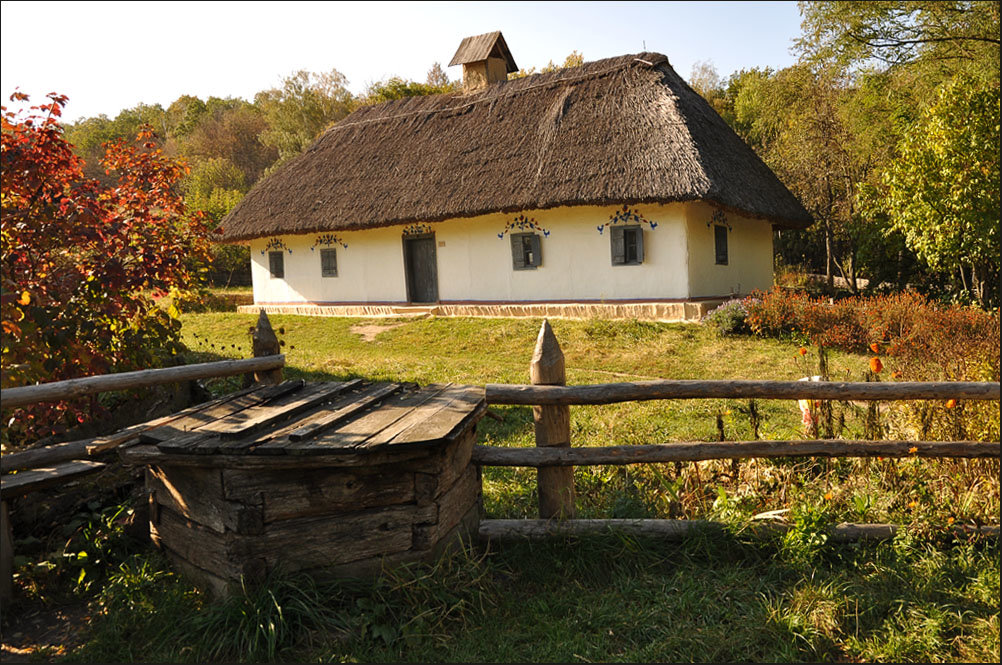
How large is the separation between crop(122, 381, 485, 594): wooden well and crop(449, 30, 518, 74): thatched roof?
17.1m

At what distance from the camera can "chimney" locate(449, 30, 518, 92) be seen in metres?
18.8

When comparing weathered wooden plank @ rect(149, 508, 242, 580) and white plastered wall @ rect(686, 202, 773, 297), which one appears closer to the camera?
weathered wooden plank @ rect(149, 508, 242, 580)

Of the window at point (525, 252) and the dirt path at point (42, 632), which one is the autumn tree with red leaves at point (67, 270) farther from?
the window at point (525, 252)

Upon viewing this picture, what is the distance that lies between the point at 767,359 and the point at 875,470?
5.55 meters

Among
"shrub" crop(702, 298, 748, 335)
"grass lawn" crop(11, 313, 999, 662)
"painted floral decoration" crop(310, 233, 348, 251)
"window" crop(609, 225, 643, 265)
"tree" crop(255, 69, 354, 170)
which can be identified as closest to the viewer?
"grass lawn" crop(11, 313, 999, 662)

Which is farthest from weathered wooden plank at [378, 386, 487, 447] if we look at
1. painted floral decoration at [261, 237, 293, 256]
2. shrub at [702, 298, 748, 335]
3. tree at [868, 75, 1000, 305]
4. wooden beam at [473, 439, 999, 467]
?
painted floral decoration at [261, 237, 293, 256]

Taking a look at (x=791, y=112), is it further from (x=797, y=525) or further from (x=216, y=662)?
(x=216, y=662)

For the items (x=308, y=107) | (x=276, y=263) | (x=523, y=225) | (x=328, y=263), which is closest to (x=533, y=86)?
(x=523, y=225)

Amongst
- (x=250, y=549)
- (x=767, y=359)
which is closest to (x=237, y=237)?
(x=767, y=359)

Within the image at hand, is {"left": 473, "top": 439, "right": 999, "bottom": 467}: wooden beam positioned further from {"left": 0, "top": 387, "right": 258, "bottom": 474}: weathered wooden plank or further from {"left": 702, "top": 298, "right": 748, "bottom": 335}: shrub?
{"left": 702, "top": 298, "right": 748, "bottom": 335}: shrub

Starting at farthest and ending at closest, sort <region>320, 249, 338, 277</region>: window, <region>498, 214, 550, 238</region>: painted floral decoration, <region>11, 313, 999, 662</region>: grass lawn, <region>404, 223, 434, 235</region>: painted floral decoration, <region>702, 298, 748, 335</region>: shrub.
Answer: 1. <region>320, 249, 338, 277</region>: window
2. <region>404, 223, 434, 235</region>: painted floral decoration
3. <region>498, 214, 550, 238</region>: painted floral decoration
4. <region>702, 298, 748, 335</region>: shrub
5. <region>11, 313, 999, 662</region>: grass lawn

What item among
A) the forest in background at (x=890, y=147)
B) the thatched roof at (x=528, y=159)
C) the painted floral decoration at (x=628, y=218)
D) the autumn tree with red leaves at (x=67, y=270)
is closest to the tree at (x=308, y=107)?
the forest in background at (x=890, y=147)

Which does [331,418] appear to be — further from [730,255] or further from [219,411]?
[730,255]

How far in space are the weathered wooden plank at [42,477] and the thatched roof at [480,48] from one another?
1697cm
